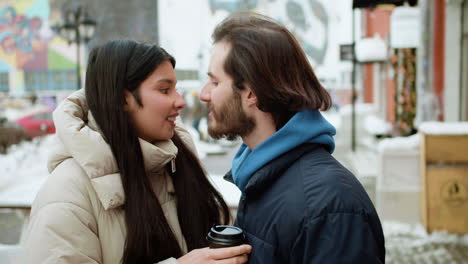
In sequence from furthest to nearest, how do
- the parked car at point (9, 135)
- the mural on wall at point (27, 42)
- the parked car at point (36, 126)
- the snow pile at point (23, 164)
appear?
the mural on wall at point (27, 42) < the parked car at point (36, 126) < the parked car at point (9, 135) < the snow pile at point (23, 164)

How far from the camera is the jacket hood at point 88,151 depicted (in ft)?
6.31

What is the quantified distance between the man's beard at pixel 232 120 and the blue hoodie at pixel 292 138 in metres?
0.13

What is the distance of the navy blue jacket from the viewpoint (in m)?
1.39

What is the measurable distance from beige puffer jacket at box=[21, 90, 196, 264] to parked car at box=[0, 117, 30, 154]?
482 inches

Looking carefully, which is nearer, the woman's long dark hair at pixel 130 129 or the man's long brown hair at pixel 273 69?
the man's long brown hair at pixel 273 69

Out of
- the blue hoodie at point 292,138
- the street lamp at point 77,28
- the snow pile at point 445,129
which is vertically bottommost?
the snow pile at point 445,129

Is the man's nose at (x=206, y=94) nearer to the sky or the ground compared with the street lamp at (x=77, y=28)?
nearer to the ground

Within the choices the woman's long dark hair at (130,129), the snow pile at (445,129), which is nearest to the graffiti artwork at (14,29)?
the snow pile at (445,129)

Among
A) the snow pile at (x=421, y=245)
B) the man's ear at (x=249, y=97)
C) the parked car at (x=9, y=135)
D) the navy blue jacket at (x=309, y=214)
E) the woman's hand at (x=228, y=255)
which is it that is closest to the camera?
the navy blue jacket at (x=309, y=214)

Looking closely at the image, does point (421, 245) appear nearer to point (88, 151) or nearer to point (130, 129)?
point (130, 129)

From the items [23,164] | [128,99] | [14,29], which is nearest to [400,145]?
[128,99]

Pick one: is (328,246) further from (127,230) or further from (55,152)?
(55,152)

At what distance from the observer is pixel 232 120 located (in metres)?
1.81

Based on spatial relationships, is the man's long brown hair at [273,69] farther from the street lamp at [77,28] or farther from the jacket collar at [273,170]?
the street lamp at [77,28]
